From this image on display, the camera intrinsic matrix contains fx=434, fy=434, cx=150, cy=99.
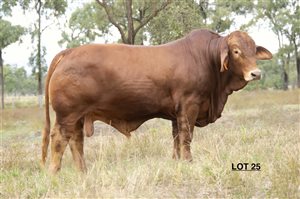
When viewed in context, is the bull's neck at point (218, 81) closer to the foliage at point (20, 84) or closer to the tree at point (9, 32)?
the tree at point (9, 32)

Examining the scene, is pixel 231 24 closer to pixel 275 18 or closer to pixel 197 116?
pixel 275 18

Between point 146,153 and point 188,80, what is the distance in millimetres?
1740

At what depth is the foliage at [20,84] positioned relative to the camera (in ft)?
200

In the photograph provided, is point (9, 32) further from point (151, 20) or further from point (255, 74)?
point (255, 74)

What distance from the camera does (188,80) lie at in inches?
224

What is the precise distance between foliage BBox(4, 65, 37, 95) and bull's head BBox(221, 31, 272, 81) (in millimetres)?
54246

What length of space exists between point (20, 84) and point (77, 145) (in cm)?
6781

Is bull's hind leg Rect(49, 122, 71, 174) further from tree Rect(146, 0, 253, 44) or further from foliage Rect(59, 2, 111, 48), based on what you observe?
foliage Rect(59, 2, 111, 48)

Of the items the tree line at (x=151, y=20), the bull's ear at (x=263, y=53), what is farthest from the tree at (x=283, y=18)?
the bull's ear at (x=263, y=53)

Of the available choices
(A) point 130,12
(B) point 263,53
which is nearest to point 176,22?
(A) point 130,12

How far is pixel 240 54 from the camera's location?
5.65 m

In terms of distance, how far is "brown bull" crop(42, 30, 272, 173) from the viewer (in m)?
5.50

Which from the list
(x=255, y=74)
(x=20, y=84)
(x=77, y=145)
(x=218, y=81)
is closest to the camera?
(x=255, y=74)

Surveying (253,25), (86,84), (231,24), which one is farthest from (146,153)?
(253,25)
